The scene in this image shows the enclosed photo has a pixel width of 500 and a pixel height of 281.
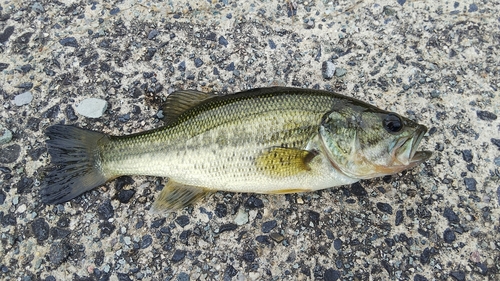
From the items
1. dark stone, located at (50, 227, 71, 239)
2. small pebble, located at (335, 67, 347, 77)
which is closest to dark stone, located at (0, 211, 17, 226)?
dark stone, located at (50, 227, 71, 239)

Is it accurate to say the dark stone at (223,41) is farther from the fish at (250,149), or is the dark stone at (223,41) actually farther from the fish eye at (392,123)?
the fish eye at (392,123)

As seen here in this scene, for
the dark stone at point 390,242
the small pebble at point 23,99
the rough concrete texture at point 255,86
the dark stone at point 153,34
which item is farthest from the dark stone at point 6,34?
the dark stone at point 390,242

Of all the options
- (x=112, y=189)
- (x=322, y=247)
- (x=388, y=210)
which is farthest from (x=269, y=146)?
(x=112, y=189)

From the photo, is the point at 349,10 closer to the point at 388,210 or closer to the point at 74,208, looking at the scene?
the point at 388,210

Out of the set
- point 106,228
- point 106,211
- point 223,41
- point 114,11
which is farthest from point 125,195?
point 114,11

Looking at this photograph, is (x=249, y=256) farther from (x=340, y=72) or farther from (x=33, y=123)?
(x=33, y=123)

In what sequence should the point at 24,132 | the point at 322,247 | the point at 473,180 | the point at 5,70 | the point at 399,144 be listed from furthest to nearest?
the point at 5,70
the point at 24,132
the point at 473,180
the point at 322,247
the point at 399,144

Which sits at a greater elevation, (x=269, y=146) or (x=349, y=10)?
(x=349, y=10)

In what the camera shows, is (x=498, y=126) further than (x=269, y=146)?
Yes
